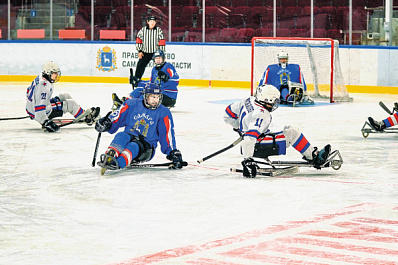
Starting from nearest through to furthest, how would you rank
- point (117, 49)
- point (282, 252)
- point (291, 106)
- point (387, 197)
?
point (282, 252) → point (387, 197) → point (291, 106) → point (117, 49)

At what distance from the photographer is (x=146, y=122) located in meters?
7.08

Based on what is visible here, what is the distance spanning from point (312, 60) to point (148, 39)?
10.2 feet

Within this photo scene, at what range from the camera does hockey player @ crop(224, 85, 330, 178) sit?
6.62 m

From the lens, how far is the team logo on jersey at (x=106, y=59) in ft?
62.8

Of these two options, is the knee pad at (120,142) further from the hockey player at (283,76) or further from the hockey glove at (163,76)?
the hockey player at (283,76)

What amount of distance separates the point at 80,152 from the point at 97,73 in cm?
1111

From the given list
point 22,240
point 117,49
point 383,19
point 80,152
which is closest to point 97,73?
point 117,49

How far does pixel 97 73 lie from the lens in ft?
63.4

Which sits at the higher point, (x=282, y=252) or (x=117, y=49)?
(x=117, y=49)

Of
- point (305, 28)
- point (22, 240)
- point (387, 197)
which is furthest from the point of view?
point (305, 28)

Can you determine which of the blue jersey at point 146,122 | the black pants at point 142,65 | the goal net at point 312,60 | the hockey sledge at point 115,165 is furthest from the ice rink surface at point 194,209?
the black pants at point 142,65

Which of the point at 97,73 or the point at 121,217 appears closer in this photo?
the point at 121,217

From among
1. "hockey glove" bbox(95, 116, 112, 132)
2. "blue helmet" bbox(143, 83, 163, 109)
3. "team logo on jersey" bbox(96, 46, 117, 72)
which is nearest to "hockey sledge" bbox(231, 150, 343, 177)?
"blue helmet" bbox(143, 83, 163, 109)

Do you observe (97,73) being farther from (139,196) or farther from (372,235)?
(372,235)
